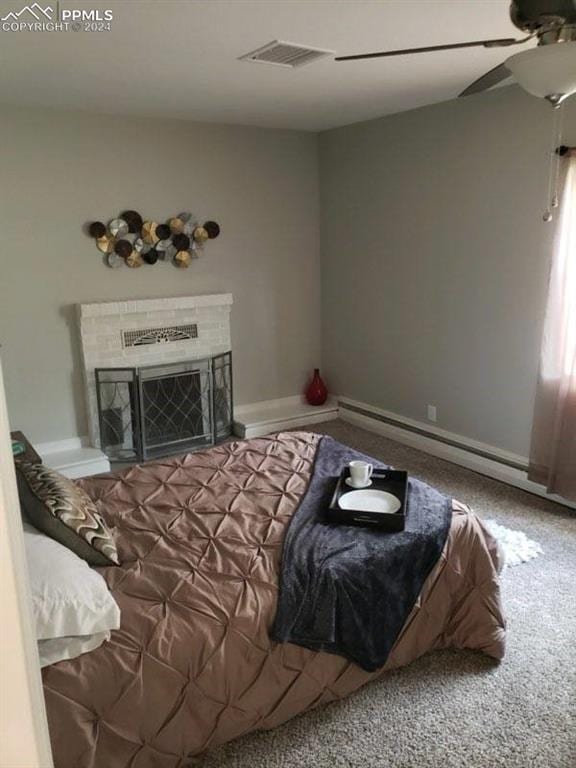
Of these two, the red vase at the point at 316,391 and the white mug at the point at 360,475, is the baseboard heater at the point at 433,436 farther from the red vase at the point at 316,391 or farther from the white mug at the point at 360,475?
the white mug at the point at 360,475

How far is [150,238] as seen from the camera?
15.2 feet

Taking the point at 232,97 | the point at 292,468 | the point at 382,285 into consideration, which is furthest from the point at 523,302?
the point at 232,97

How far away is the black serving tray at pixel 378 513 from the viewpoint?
7.85 ft

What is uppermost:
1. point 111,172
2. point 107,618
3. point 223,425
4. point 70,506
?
point 111,172

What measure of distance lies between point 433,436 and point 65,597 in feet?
11.0

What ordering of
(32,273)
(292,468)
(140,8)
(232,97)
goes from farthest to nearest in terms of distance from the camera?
(32,273) < (232,97) < (292,468) < (140,8)

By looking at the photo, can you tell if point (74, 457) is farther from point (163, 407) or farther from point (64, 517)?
point (64, 517)

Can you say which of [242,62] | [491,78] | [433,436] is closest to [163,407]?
[433,436]

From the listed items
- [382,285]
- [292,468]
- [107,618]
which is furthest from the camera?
[382,285]

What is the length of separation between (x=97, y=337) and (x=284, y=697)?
123 inches

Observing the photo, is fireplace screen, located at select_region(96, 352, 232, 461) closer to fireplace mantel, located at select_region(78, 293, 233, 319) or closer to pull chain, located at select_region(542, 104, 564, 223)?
fireplace mantel, located at select_region(78, 293, 233, 319)

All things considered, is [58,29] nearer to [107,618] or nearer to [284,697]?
[107,618]

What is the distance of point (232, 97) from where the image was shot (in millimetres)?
3805

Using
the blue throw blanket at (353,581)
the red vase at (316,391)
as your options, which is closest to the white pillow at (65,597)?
the blue throw blanket at (353,581)
